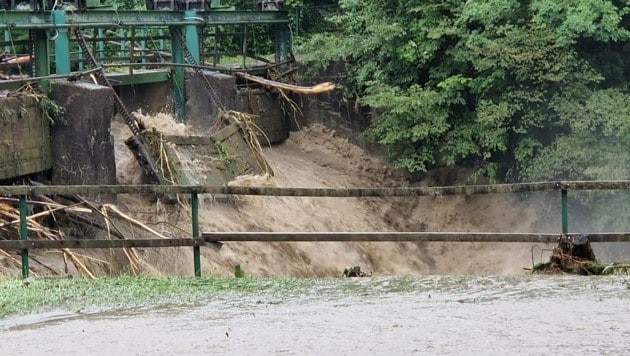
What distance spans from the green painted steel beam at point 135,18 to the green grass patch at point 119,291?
678 centimetres

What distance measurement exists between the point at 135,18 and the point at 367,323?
13.4 meters

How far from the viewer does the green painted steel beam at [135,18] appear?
15688 millimetres

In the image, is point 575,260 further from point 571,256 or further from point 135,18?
point 135,18

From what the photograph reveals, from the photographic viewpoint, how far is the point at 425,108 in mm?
23625

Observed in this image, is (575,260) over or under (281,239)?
under

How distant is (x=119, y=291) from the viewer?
355 inches

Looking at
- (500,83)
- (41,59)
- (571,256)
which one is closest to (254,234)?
(571,256)

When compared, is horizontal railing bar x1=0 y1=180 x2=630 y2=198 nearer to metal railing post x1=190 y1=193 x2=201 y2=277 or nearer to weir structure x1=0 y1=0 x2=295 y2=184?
metal railing post x1=190 y1=193 x2=201 y2=277

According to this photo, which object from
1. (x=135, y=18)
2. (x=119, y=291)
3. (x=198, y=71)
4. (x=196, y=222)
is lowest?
(x=119, y=291)

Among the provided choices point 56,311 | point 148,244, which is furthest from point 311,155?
point 56,311

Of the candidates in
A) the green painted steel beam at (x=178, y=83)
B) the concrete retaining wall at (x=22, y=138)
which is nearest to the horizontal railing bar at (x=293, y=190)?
the concrete retaining wall at (x=22, y=138)

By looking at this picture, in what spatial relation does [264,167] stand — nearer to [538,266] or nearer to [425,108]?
[425,108]

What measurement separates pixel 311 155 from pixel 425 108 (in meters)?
3.37

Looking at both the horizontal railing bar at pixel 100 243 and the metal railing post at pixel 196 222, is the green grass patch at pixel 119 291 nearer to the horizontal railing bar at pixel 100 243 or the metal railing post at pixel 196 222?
the horizontal railing bar at pixel 100 243
